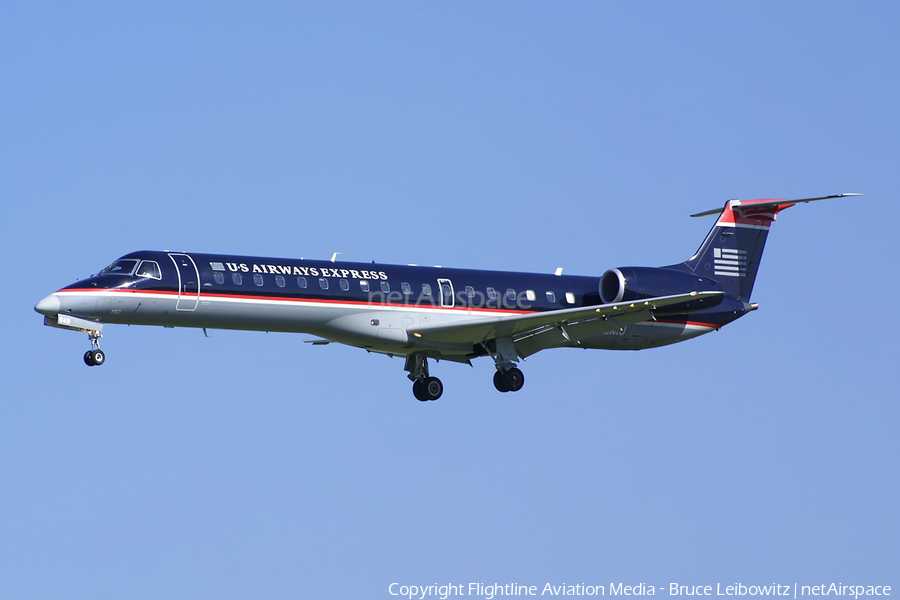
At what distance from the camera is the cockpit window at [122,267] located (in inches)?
1219

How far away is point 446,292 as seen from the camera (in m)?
34.0

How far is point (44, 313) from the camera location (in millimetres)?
30219

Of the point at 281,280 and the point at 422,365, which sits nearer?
the point at 281,280

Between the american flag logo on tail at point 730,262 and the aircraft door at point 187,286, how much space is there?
16129 millimetres

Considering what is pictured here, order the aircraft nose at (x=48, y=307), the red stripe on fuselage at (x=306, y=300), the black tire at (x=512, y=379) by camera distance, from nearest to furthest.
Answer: the aircraft nose at (x=48, y=307)
the red stripe on fuselage at (x=306, y=300)
the black tire at (x=512, y=379)

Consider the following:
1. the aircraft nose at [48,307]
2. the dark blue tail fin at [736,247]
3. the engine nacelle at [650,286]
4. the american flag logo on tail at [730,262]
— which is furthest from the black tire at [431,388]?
the aircraft nose at [48,307]

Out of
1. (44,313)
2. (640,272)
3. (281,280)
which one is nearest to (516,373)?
(640,272)

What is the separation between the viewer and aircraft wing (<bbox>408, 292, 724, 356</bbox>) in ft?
108

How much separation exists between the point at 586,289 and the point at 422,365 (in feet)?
17.0

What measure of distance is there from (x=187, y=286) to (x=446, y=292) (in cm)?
697

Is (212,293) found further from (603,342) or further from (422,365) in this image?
(603,342)

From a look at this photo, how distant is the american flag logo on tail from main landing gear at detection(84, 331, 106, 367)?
18.4 meters

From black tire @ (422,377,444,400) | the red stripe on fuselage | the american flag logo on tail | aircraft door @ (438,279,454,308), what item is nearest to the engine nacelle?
the red stripe on fuselage

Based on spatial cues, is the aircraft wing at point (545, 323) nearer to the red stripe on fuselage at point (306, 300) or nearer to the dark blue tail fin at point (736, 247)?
the red stripe on fuselage at point (306, 300)
